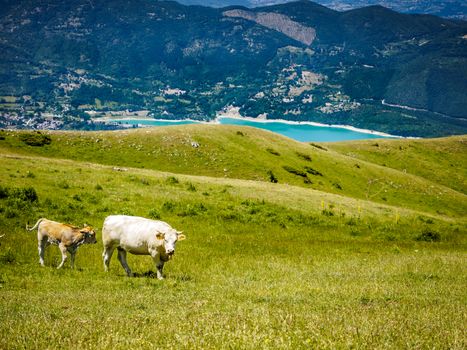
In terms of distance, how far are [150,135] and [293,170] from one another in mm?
25951

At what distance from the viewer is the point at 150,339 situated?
7.43 metres

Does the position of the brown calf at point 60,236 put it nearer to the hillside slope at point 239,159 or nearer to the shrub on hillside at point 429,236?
the shrub on hillside at point 429,236

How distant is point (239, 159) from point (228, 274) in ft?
167

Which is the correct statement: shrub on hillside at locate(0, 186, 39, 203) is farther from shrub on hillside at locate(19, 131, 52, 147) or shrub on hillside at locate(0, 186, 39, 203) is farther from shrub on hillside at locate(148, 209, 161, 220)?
shrub on hillside at locate(19, 131, 52, 147)

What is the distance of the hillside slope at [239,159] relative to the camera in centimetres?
6269

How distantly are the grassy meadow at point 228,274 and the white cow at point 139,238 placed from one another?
822 millimetres

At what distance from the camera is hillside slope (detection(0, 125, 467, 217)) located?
62.7 meters

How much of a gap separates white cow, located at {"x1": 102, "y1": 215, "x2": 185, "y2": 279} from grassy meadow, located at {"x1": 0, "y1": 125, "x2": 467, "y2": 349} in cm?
82

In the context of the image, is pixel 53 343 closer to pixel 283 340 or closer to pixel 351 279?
pixel 283 340

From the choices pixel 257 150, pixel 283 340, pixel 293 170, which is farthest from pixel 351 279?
pixel 257 150

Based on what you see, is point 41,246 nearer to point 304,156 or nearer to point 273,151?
point 273,151

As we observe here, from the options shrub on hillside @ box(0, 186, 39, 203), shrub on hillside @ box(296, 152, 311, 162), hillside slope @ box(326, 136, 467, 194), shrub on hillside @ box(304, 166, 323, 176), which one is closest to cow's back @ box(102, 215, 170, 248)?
shrub on hillside @ box(0, 186, 39, 203)

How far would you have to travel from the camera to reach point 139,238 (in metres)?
16.3

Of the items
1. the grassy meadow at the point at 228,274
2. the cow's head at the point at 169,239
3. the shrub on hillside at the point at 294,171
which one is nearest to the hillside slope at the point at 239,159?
the shrub on hillside at the point at 294,171
